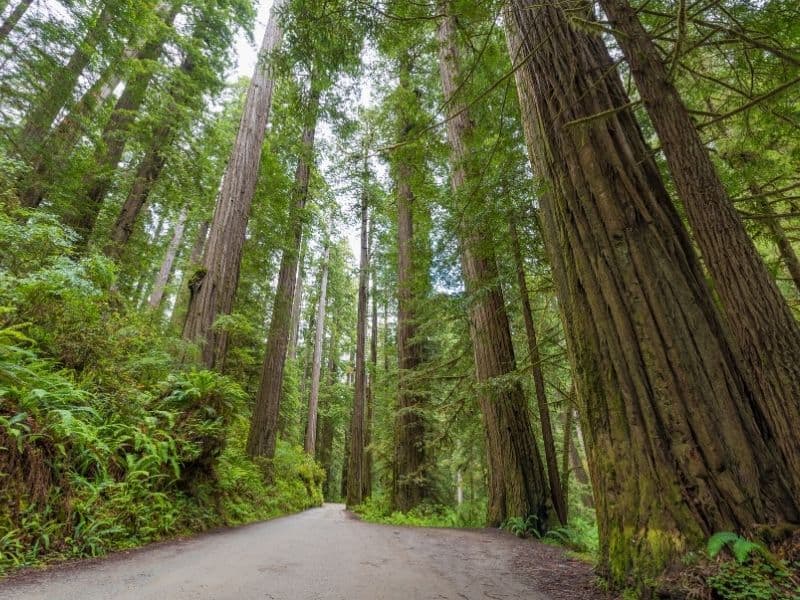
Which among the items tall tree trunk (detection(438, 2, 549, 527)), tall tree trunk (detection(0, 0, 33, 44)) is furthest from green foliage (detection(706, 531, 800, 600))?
tall tree trunk (detection(0, 0, 33, 44))

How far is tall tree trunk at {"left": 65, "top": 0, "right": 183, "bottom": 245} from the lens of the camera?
28.7ft

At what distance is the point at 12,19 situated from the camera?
7.32 m

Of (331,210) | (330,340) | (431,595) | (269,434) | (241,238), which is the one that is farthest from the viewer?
(330,340)

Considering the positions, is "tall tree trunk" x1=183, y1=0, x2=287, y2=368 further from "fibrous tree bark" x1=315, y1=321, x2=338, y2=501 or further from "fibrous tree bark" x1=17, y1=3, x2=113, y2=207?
"fibrous tree bark" x1=315, y1=321, x2=338, y2=501

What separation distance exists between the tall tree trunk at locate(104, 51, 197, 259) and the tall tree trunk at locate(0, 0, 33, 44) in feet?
10.1

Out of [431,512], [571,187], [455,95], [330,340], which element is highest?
[330,340]

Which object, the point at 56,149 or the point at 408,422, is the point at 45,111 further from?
the point at 408,422

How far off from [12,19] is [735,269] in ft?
39.7

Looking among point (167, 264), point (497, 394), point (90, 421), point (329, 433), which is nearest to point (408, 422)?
point (497, 394)

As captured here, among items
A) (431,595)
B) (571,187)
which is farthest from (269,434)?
(571,187)

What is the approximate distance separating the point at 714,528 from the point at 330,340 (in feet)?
95.9

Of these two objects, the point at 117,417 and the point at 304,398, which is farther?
the point at 304,398

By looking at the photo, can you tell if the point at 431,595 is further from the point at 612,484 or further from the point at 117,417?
the point at 117,417

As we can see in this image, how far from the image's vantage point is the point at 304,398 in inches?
1022
